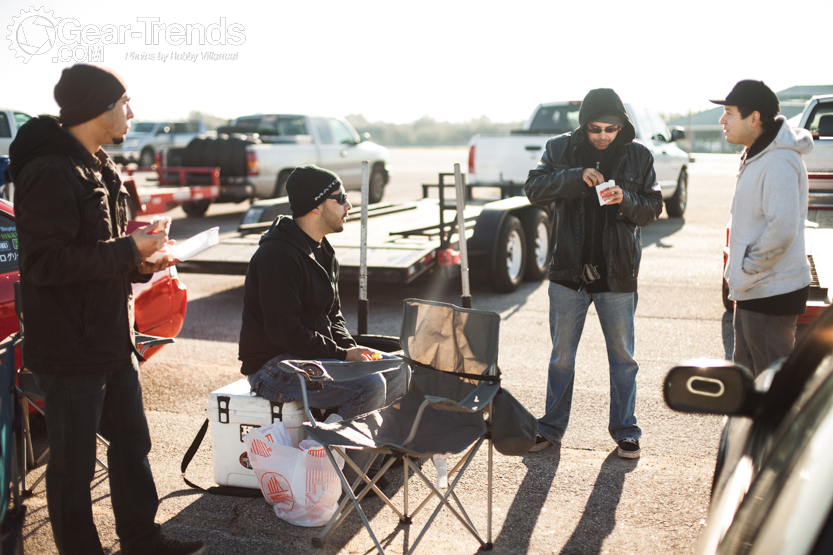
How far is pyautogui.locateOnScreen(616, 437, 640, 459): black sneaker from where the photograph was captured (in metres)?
4.06

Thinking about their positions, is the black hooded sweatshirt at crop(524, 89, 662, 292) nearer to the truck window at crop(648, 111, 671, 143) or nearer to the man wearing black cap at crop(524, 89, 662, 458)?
the man wearing black cap at crop(524, 89, 662, 458)

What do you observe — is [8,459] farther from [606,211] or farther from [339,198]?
[606,211]

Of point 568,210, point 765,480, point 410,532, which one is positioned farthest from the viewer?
point 568,210

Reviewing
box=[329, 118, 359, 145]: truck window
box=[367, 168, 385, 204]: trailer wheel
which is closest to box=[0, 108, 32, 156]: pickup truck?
box=[329, 118, 359, 145]: truck window

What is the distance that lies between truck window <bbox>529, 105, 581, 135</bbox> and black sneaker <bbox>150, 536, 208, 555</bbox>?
1074 centimetres

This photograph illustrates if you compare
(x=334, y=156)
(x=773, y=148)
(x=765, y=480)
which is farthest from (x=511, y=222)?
(x=334, y=156)

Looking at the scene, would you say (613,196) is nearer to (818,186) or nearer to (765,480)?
(765,480)

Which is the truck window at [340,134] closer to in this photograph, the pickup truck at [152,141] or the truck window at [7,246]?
the truck window at [7,246]

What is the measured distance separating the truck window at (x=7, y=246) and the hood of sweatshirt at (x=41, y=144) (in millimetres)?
1924

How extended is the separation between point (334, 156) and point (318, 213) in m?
12.8

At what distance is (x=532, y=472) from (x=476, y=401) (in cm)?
98

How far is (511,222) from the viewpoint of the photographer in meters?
8.21

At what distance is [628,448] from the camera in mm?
4074

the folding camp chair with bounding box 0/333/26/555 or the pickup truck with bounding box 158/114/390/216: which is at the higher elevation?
the pickup truck with bounding box 158/114/390/216
